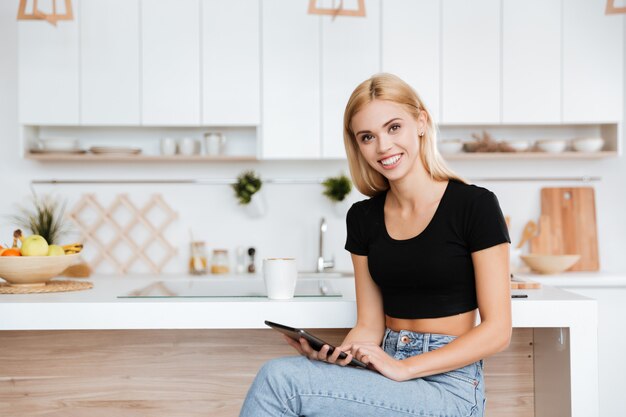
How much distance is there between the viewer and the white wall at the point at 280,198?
373cm

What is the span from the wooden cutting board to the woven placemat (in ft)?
7.70

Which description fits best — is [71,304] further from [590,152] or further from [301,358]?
[590,152]

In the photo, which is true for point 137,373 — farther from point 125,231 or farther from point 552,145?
point 552,145

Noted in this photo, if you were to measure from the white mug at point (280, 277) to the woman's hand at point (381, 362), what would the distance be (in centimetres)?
44

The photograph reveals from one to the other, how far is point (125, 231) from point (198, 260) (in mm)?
411

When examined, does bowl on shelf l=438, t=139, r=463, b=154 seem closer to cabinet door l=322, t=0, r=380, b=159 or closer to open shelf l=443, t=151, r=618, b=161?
open shelf l=443, t=151, r=618, b=161

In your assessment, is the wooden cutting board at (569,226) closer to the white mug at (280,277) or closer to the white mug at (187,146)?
the white mug at (187,146)

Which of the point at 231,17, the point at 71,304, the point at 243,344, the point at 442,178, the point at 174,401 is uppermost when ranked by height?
the point at 231,17

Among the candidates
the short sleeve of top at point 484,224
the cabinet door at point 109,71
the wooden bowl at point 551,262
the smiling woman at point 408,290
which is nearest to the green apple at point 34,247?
the smiling woman at point 408,290

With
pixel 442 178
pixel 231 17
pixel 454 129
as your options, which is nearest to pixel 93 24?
pixel 231 17

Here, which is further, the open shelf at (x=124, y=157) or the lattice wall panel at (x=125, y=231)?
the lattice wall panel at (x=125, y=231)

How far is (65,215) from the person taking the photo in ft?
12.1

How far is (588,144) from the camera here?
351cm

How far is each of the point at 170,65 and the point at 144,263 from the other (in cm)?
101
